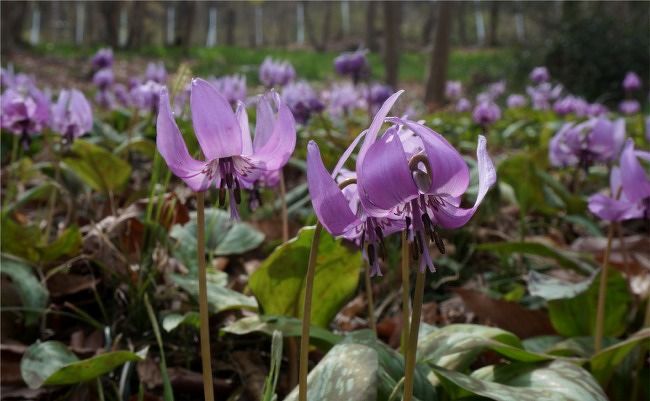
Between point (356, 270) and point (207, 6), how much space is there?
4336 cm

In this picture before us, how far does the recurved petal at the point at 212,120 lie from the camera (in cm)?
92

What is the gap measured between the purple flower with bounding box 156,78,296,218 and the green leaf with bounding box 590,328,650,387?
33.1 inches

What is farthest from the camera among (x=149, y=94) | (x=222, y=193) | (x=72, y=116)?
(x=149, y=94)

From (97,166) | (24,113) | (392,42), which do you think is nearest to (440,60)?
(392,42)

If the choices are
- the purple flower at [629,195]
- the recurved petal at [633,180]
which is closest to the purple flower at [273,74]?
the purple flower at [629,195]

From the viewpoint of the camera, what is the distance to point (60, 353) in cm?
153

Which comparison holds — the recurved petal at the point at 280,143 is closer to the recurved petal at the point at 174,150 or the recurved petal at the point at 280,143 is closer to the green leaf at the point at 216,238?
the recurved petal at the point at 174,150

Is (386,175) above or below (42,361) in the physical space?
above

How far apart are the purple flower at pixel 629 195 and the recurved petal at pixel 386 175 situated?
2.33 feet

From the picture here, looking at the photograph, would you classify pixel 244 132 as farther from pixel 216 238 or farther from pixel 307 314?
pixel 216 238

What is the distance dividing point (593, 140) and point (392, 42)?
6239mm

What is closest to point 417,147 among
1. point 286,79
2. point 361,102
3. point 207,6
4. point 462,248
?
point 462,248

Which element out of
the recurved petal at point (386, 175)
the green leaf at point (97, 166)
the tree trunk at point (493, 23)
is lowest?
the green leaf at point (97, 166)

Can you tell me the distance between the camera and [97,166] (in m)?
2.61
